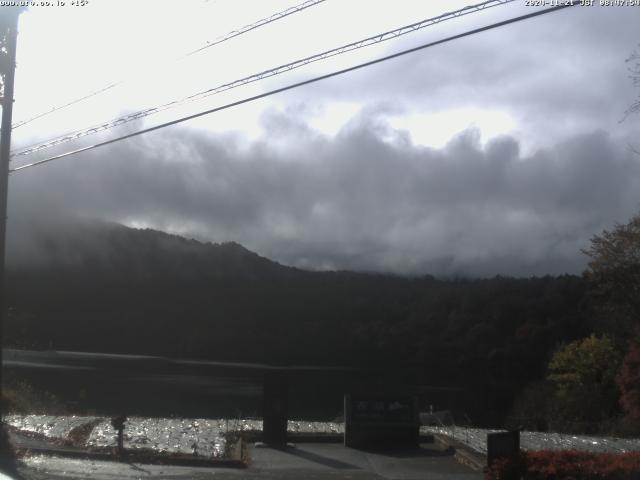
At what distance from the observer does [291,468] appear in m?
15.2

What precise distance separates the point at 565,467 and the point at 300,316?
170 ft

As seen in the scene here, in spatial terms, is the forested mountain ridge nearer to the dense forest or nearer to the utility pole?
the dense forest

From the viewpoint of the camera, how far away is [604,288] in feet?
125

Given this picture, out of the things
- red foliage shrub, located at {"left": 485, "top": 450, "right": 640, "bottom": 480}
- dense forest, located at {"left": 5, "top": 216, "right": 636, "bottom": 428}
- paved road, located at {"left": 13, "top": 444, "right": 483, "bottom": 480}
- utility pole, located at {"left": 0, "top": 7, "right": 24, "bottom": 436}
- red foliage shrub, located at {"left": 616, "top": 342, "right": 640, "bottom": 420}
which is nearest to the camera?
red foliage shrub, located at {"left": 485, "top": 450, "right": 640, "bottom": 480}

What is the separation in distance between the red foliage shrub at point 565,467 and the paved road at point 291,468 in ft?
8.63

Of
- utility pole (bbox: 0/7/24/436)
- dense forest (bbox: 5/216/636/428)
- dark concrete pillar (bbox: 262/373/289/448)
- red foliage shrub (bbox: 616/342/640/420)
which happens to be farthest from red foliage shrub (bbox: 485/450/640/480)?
dense forest (bbox: 5/216/636/428)

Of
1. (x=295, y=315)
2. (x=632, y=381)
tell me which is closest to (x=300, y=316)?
(x=295, y=315)

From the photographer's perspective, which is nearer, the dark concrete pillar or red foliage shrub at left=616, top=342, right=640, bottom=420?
the dark concrete pillar

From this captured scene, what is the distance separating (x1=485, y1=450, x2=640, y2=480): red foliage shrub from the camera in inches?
432

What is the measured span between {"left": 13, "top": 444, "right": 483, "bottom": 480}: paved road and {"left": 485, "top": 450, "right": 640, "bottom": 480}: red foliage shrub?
263 cm

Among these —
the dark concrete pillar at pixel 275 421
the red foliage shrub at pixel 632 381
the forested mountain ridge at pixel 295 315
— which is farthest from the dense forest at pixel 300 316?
the dark concrete pillar at pixel 275 421

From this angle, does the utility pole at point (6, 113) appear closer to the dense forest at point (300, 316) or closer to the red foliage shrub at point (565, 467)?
the red foliage shrub at point (565, 467)

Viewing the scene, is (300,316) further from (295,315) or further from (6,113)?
(6,113)

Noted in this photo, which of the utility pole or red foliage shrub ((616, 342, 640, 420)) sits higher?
the utility pole
